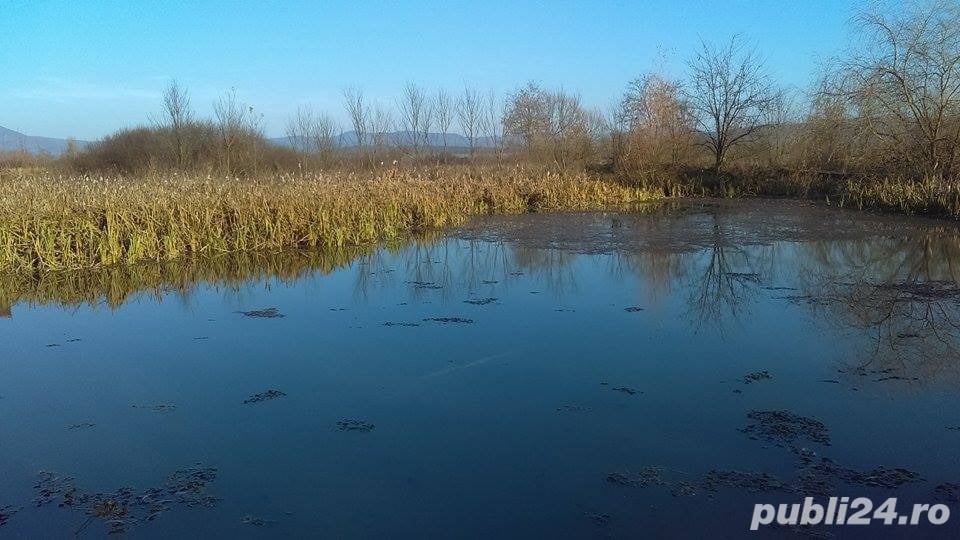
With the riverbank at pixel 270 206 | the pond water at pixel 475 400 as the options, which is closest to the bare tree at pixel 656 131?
the riverbank at pixel 270 206

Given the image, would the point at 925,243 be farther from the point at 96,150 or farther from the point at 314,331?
the point at 96,150

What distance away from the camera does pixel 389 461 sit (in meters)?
3.60

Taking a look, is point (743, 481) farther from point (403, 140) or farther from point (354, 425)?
point (403, 140)

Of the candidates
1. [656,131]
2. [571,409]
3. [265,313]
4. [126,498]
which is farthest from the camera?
[656,131]

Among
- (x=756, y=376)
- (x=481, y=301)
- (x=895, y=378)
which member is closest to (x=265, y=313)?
(x=481, y=301)

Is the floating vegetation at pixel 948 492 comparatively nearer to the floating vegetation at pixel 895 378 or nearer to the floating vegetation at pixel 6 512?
the floating vegetation at pixel 895 378

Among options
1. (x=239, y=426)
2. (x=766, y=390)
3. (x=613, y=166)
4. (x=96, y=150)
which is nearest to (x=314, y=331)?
(x=239, y=426)

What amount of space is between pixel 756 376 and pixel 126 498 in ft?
12.8

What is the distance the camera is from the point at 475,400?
4.47 meters

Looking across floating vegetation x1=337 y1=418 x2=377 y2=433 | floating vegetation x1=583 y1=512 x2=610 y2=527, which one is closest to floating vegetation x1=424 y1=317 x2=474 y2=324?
floating vegetation x1=337 y1=418 x2=377 y2=433

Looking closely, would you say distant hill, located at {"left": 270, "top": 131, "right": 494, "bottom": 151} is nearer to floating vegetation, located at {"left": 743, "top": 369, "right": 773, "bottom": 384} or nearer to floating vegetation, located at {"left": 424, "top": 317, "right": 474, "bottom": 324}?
floating vegetation, located at {"left": 424, "top": 317, "right": 474, "bottom": 324}

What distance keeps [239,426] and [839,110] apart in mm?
15618

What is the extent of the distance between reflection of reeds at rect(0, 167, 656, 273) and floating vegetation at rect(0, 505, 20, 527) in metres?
6.44

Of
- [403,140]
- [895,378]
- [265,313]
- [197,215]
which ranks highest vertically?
[403,140]
